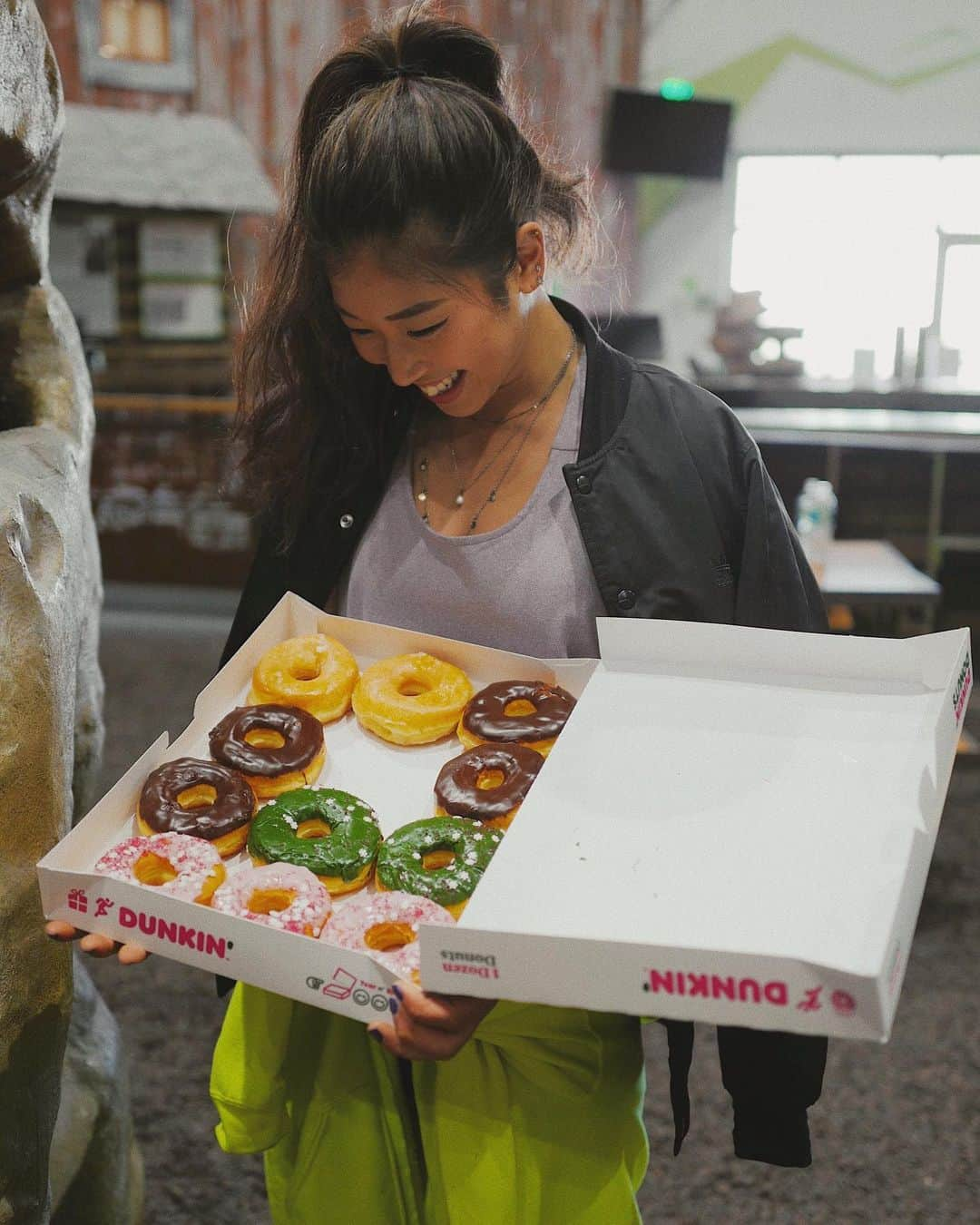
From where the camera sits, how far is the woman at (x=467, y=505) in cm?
122

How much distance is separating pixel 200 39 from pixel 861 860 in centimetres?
716

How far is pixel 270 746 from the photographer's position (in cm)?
133

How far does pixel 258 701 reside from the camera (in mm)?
1401

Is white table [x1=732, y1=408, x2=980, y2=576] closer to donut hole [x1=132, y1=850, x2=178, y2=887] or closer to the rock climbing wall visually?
the rock climbing wall

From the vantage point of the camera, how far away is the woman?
1.22 m

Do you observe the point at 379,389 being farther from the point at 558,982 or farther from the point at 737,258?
the point at 737,258

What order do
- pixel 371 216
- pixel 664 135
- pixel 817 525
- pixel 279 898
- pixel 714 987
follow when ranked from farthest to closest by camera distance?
1. pixel 664 135
2. pixel 817 525
3. pixel 371 216
4. pixel 279 898
5. pixel 714 987

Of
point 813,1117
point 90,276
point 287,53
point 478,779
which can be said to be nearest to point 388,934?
point 478,779

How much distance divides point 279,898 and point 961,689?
2.29 ft

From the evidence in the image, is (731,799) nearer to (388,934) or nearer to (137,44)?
(388,934)

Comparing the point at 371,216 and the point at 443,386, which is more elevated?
the point at 371,216

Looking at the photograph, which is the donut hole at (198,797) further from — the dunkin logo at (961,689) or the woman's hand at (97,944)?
the dunkin logo at (961,689)

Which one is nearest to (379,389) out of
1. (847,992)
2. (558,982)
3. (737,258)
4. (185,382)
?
(558,982)

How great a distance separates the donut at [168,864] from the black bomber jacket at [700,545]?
522mm
